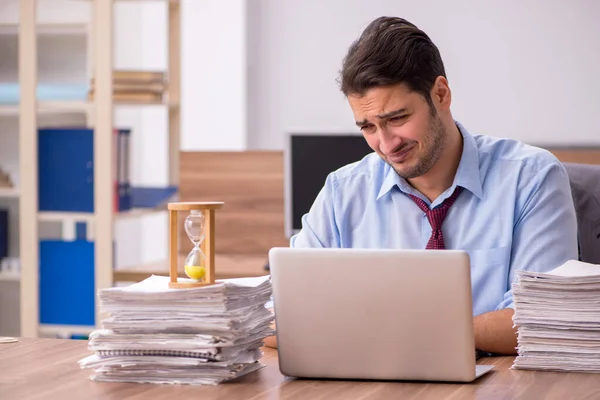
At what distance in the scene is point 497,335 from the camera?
1.62 meters

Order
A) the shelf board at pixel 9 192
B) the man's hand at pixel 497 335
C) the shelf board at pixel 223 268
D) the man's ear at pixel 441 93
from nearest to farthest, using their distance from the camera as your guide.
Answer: the man's hand at pixel 497 335
the man's ear at pixel 441 93
the shelf board at pixel 223 268
the shelf board at pixel 9 192

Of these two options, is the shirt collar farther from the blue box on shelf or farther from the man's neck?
the blue box on shelf

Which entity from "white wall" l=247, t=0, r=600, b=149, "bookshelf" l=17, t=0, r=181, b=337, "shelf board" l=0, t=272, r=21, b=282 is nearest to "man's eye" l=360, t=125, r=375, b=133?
"bookshelf" l=17, t=0, r=181, b=337

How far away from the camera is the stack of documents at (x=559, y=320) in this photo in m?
1.46

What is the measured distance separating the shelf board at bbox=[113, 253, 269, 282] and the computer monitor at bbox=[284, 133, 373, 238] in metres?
0.21

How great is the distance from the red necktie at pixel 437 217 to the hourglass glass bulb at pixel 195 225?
0.66m

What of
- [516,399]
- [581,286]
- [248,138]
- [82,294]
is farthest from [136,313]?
[248,138]

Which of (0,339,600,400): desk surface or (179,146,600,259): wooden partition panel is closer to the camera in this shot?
(0,339,600,400): desk surface

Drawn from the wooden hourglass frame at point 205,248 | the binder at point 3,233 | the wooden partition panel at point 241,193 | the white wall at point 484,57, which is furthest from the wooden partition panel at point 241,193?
the wooden hourglass frame at point 205,248

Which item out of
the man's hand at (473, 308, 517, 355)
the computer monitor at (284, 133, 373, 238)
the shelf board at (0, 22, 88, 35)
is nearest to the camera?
the man's hand at (473, 308, 517, 355)

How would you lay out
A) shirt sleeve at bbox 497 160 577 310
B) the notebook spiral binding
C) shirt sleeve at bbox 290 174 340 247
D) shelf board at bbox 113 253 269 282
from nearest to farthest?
the notebook spiral binding, shirt sleeve at bbox 497 160 577 310, shirt sleeve at bbox 290 174 340 247, shelf board at bbox 113 253 269 282

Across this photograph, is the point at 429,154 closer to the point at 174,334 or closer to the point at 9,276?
the point at 174,334

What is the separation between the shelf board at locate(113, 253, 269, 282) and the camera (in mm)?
2945

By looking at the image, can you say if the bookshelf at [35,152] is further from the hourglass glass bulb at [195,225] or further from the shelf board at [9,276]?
the hourglass glass bulb at [195,225]
